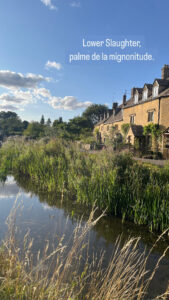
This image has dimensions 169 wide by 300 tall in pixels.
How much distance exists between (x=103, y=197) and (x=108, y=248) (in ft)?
5.93

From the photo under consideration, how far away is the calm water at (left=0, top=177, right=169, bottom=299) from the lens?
383 cm

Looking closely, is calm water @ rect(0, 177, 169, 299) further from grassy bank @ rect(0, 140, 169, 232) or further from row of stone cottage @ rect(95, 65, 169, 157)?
row of stone cottage @ rect(95, 65, 169, 157)

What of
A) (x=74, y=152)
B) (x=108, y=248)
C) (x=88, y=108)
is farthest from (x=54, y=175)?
(x=88, y=108)

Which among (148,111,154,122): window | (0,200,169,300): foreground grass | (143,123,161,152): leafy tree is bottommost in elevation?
(0,200,169,300): foreground grass

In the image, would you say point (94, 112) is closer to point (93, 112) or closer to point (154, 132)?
point (93, 112)

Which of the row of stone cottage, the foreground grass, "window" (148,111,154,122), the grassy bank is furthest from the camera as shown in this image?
"window" (148,111,154,122)

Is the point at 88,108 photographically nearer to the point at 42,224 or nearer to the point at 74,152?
the point at 74,152

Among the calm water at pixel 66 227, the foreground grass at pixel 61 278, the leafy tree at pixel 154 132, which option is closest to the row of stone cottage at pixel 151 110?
the leafy tree at pixel 154 132

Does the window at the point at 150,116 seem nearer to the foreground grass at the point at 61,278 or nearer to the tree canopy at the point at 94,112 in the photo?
the foreground grass at the point at 61,278

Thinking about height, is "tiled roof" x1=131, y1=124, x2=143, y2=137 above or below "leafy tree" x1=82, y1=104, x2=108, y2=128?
below

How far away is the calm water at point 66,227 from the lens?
3834 millimetres

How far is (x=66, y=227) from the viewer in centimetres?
498

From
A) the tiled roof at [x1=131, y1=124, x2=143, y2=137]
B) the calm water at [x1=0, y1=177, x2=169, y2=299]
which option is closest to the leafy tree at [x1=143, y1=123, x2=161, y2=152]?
the tiled roof at [x1=131, y1=124, x2=143, y2=137]

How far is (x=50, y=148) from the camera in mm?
12023
